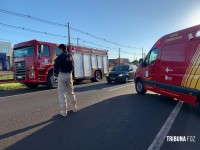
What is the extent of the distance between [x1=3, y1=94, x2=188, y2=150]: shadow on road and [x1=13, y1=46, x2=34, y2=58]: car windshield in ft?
23.7

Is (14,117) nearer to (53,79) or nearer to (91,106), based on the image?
(91,106)

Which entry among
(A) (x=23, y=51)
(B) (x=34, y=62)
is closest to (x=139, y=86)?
(B) (x=34, y=62)

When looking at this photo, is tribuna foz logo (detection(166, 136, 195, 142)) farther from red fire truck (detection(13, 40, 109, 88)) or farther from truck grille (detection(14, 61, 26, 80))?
truck grille (detection(14, 61, 26, 80))

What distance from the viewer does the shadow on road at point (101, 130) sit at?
157 inches

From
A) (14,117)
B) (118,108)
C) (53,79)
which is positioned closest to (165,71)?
(118,108)

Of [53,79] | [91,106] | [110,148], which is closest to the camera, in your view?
[110,148]

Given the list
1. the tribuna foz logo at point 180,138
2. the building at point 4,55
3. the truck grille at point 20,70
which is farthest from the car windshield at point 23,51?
the building at point 4,55

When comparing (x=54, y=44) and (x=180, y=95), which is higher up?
(x=54, y=44)

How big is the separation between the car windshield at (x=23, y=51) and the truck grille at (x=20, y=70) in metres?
0.50

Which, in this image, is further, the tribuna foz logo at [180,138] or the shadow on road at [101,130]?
the tribuna foz logo at [180,138]

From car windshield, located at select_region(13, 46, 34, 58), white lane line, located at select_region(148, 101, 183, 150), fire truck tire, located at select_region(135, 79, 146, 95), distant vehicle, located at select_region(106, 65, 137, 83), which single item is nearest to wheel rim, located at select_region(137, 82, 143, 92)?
fire truck tire, located at select_region(135, 79, 146, 95)

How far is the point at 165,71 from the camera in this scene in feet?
25.1

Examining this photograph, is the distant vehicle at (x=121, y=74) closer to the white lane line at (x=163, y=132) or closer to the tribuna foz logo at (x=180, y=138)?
the white lane line at (x=163, y=132)

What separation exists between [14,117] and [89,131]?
8.63 feet
